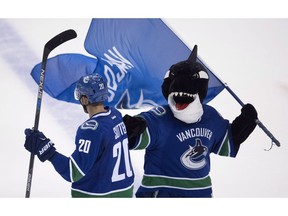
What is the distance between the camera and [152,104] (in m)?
3.75

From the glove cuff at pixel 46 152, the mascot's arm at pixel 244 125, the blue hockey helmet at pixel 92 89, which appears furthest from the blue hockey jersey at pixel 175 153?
the glove cuff at pixel 46 152

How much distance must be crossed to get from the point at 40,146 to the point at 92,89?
352 millimetres

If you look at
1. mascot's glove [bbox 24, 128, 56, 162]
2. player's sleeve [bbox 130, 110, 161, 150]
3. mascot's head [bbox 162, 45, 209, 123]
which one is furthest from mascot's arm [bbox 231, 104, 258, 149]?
mascot's glove [bbox 24, 128, 56, 162]

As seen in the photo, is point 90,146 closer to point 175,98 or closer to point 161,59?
point 175,98

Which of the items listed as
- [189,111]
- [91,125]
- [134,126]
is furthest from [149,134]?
[91,125]

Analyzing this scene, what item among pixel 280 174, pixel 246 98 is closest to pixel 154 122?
pixel 280 174

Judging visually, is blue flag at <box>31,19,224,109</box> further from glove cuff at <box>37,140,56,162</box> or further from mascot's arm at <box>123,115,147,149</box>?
glove cuff at <box>37,140,56,162</box>

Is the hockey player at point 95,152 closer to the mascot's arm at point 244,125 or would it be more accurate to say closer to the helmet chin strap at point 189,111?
the helmet chin strap at point 189,111

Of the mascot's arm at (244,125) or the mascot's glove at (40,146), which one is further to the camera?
the mascot's arm at (244,125)

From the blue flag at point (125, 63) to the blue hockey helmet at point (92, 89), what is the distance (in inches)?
17.8

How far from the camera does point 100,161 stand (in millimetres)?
3141

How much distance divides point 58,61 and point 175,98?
0.75 metres

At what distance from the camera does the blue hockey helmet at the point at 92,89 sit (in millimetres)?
3176

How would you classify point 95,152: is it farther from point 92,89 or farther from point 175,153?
point 175,153
